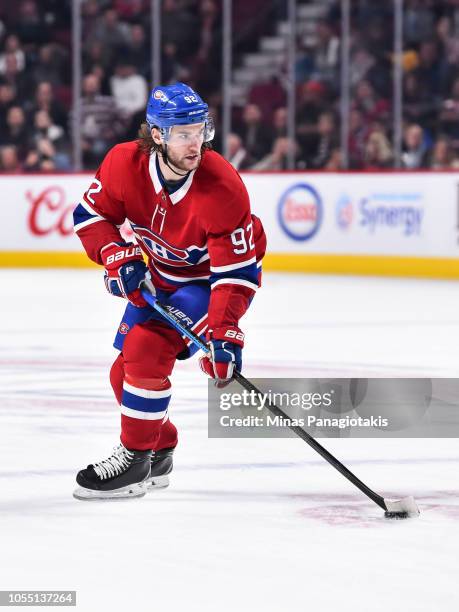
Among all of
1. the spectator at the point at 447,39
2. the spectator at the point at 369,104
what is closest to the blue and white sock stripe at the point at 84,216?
the spectator at the point at 369,104

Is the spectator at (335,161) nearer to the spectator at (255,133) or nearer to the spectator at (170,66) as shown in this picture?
the spectator at (255,133)

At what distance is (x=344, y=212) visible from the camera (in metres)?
11.7

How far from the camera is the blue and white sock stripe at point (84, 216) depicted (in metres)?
3.92

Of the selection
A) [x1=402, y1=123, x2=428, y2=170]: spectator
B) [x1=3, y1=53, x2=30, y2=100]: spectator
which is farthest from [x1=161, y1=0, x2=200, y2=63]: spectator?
[x1=402, y1=123, x2=428, y2=170]: spectator

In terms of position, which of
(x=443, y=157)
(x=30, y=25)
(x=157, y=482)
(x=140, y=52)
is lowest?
(x=443, y=157)

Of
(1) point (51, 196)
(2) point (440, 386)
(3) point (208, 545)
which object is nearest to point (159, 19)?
(1) point (51, 196)

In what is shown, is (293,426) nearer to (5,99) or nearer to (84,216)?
(84,216)

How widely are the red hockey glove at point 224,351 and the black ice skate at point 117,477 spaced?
13.4 inches

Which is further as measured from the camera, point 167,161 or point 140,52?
point 140,52

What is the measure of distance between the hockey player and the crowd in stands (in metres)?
7.97

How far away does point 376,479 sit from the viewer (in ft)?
13.3

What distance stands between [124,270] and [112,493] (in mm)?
567

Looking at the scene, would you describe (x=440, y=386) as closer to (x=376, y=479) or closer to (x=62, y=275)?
(x=376, y=479)

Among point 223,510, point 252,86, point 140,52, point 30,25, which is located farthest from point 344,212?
point 223,510
